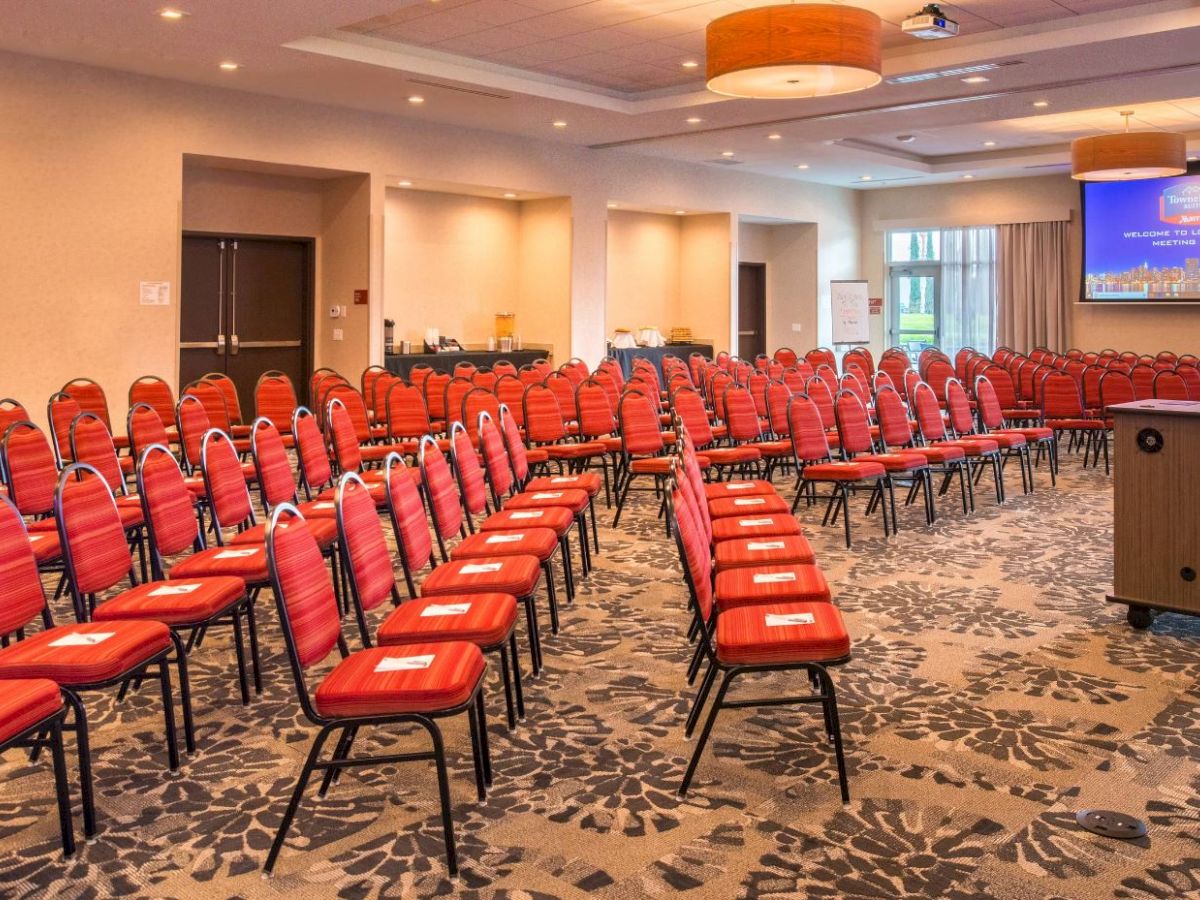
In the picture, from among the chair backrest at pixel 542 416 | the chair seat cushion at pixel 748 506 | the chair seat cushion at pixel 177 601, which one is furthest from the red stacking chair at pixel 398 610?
the chair backrest at pixel 542 416

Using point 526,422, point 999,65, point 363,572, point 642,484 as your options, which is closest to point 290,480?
point 363,572

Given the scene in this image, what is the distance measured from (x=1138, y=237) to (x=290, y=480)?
1652 cm

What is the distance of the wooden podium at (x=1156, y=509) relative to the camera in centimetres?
540

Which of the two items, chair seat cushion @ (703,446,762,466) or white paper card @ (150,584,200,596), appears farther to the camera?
chair seat cushion @ (703,446,762,466)

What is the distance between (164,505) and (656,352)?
44.7ft

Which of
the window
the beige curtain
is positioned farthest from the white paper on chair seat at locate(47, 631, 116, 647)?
the window

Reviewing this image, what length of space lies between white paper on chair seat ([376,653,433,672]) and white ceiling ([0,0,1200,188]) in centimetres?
641

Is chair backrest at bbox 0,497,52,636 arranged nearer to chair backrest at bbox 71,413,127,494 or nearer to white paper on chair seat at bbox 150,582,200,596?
white paper on chair seat at bbox 150,582,200,596

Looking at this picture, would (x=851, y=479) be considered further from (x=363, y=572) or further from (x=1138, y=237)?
(x=1138, y=237)

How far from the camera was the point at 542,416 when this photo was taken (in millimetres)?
8930

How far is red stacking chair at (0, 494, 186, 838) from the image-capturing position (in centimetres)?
335

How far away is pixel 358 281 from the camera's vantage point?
13789mm

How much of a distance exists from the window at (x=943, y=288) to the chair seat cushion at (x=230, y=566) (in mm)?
18884

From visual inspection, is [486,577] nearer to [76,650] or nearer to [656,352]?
[76,650]
